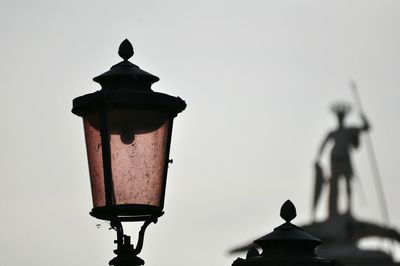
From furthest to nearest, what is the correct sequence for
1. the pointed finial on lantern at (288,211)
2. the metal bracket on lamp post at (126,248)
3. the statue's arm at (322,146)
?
the statue's arm at (322,146), the pointed finial on lantern at (288,211), the metal bracket on lamp post at (126,248)

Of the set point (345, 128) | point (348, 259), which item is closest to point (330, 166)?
point (345, 128)

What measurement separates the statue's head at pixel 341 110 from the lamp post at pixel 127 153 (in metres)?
57.1

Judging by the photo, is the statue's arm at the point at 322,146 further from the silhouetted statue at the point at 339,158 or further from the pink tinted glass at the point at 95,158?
the pink tinted glass at the point at 95,158

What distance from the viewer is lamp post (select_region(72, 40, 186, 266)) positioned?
1184 centimetres

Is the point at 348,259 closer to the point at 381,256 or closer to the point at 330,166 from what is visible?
the point at 381,256

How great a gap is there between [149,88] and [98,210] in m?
0.76

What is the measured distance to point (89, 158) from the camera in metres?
12.1

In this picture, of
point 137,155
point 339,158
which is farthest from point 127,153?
point 339,158

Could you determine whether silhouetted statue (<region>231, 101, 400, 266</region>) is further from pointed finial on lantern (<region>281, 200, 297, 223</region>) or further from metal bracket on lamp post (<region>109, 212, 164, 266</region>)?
metal bracket on lamp post (<region>109, 212, 164, 266</region>)

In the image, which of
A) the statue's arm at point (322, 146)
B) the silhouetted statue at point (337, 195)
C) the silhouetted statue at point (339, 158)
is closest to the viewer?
the silhouetted statue at point (337, 195)

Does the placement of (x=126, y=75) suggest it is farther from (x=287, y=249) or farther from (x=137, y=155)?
(x=287, y=249)

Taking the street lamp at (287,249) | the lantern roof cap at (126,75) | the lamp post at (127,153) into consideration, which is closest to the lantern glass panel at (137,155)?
the lamp post at (127,153)

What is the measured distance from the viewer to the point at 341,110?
7131 centimetres

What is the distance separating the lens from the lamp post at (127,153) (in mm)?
11836
